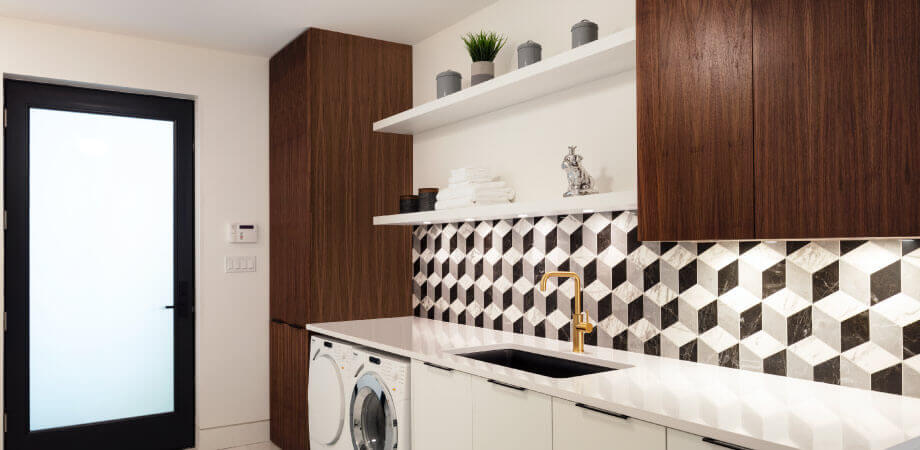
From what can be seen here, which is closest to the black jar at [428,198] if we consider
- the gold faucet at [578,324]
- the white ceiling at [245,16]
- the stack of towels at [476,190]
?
the stack of towels at [476,190]

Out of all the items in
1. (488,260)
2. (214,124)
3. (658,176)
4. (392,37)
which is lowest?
(488,260)

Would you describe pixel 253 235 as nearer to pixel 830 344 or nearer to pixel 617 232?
pixel 617 232

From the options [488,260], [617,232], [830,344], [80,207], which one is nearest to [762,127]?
[830,344]

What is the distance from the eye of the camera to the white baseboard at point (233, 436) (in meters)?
4.00

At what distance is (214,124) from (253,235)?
2.44ft

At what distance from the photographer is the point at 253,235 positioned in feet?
13.7

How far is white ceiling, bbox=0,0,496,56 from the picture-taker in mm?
3318

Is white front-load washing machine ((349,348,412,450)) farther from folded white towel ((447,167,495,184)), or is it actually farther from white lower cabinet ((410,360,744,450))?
folded white towel ((447,167,495,184))

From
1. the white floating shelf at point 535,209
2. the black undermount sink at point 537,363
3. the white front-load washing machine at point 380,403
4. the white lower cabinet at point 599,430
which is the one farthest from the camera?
the white front-load washing machine at point 380,403

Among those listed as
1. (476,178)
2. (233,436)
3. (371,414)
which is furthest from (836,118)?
(233,436)

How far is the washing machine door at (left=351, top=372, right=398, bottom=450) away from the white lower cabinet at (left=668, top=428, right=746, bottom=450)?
1454mm

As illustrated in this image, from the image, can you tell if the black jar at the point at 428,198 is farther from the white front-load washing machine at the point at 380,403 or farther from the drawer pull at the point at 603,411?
the drawer pull at the point at 603,411

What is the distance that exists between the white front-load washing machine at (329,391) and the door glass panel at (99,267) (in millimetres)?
1155

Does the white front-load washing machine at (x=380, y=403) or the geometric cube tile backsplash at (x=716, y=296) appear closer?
the geometric cube tile backsplash at (x=716, y=296)
